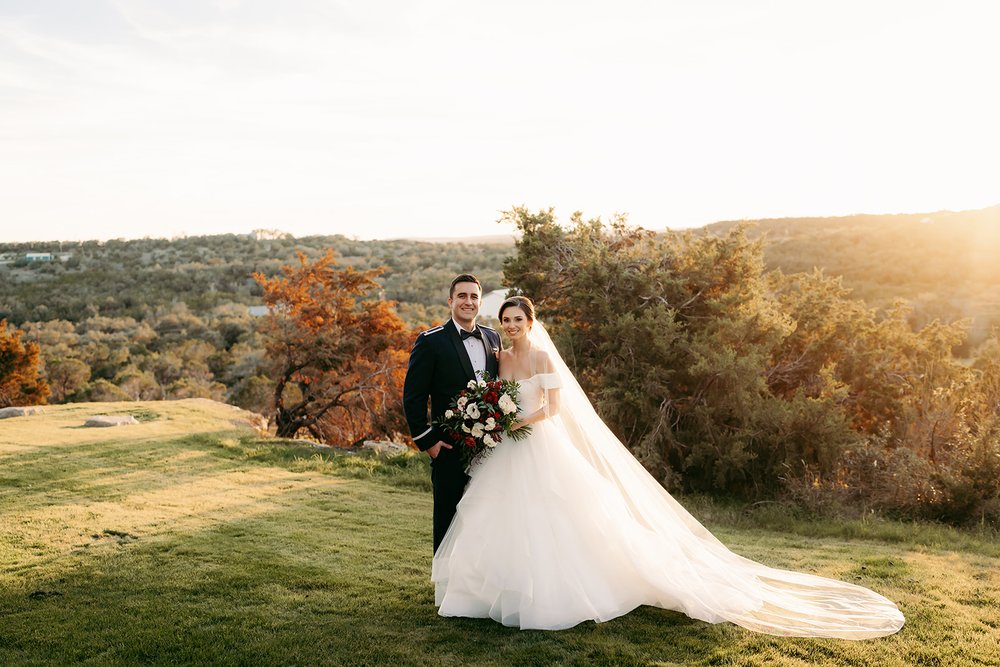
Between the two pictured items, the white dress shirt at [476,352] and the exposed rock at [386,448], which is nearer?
the white dress shirt at [476,352]

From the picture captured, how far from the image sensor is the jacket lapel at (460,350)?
18.1 ft

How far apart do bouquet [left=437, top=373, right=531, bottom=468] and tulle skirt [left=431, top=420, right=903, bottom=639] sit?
14 centimetres

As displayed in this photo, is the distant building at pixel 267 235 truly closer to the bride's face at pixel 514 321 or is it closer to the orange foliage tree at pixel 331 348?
the orange foliage tree at pixel 331 348

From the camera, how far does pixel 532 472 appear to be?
5.21 m

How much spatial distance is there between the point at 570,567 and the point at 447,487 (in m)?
1.13

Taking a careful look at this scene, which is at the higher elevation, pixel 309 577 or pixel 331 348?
pixel 331 348

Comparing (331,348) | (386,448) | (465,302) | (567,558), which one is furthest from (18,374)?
(567,558)

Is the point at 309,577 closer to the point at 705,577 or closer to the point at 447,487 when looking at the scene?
the point at 447,487

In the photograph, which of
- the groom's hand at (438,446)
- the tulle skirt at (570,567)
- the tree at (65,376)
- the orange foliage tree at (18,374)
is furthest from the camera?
the tree at (65,376)

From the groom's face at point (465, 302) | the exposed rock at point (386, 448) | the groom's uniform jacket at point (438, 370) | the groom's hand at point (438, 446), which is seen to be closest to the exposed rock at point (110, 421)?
the exposed rock at point (386, 448)

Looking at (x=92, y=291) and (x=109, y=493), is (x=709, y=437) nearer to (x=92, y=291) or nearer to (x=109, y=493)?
(x=109, y=493)

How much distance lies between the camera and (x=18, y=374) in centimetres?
2316

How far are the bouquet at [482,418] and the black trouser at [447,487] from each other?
147 millimetres

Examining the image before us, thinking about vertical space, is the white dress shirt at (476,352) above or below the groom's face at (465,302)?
below
